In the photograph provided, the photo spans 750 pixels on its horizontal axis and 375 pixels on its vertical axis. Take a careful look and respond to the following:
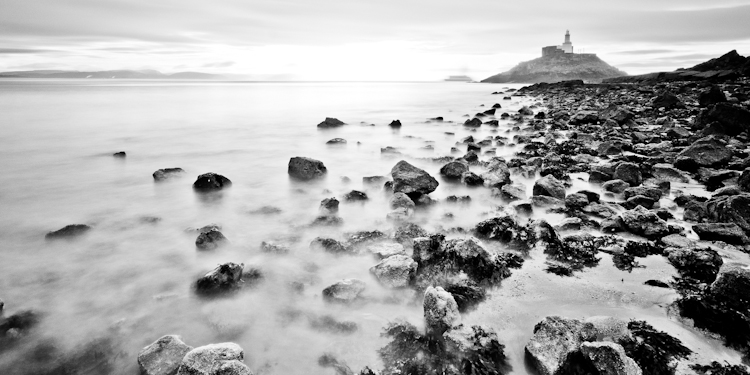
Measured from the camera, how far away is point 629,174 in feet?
16.6

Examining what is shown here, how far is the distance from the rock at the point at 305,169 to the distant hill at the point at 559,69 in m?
141

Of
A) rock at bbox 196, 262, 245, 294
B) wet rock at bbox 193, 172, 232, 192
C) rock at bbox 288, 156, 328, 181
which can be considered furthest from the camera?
rock at bbox 288, 156, 328, 181

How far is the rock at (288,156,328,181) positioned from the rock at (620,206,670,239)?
439 cm

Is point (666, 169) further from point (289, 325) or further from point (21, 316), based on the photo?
point (21, 316)

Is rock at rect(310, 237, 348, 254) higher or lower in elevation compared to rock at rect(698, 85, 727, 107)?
lower

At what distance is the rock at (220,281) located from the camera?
2.76 metres

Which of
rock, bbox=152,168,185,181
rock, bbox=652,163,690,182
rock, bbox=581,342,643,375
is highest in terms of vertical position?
rock, bbox=652,163,690,182

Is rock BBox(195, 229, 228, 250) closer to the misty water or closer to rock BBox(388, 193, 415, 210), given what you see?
the misty water

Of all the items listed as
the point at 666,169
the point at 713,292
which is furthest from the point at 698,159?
the point at 713,292

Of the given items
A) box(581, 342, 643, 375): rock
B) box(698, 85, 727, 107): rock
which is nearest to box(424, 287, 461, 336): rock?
box(581, 342, 643, 375): rock

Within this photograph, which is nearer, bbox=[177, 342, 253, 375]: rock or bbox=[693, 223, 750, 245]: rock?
bbox=[177, 342, 253, 375]: rock

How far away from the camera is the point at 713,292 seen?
2402 mm

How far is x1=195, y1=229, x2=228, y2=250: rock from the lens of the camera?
138 inches

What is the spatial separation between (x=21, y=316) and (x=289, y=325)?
1868 millimetres
